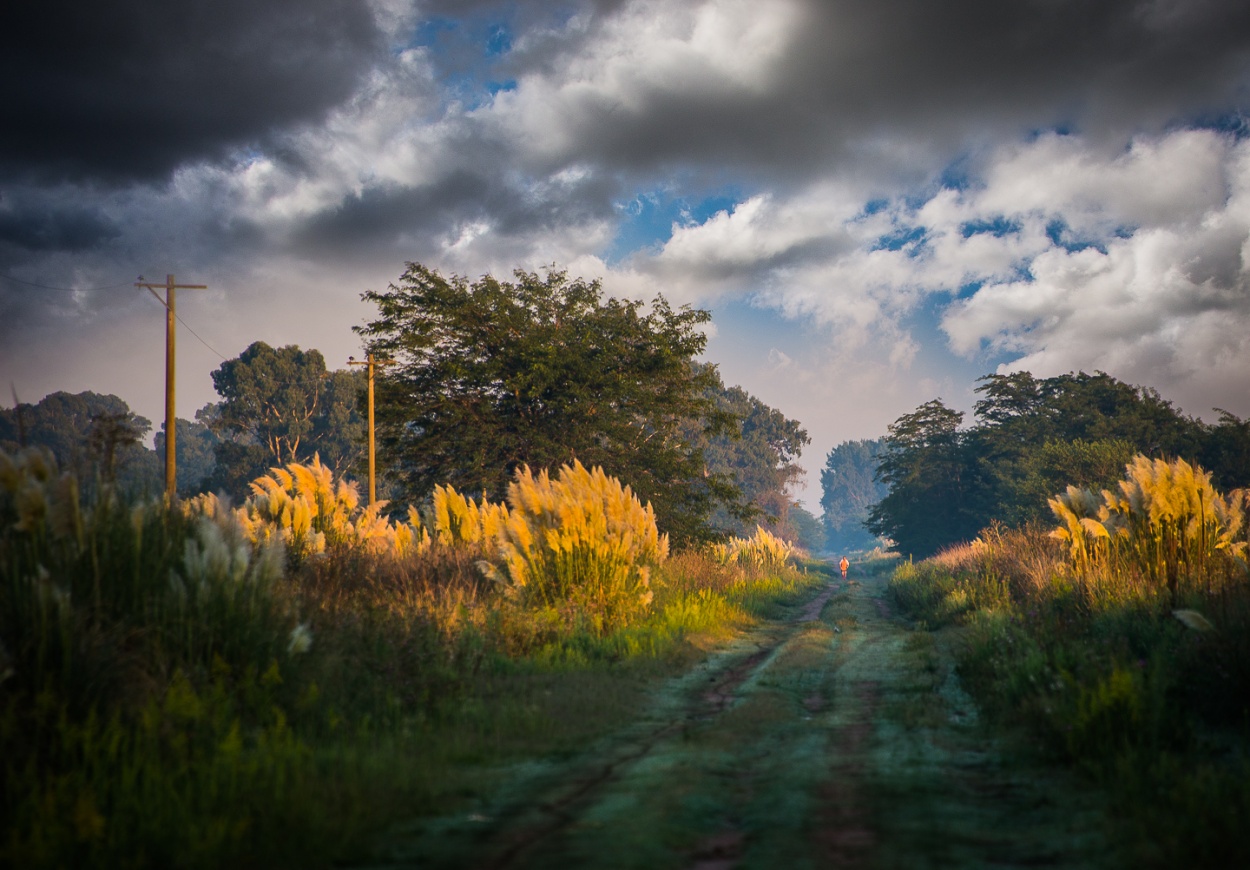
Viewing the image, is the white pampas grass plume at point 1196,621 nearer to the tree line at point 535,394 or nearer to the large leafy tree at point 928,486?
the tree line at point 535,394

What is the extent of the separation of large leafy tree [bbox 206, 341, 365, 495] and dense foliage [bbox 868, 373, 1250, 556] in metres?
35.7

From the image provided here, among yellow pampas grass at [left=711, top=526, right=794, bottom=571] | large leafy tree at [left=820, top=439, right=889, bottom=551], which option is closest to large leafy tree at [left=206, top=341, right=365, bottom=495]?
yellow pampas grass at [left=711, top=526, right=794, bottom=571]

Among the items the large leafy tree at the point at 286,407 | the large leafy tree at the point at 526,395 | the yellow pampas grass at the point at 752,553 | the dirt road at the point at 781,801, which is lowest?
the dirt road at the point at 781,801

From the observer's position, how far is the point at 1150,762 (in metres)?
5.32

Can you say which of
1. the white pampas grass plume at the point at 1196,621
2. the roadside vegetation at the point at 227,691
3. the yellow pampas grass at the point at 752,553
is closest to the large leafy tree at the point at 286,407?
the yellow pampas grass at the point at 752,553

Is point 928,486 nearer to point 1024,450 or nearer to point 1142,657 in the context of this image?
point 1024,450

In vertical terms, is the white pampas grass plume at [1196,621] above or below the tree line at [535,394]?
below

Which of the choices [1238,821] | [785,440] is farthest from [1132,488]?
[785,440]

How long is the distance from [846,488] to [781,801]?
469 feet

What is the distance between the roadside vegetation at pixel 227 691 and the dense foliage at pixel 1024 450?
34.1m

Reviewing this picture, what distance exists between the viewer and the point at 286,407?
5794cm

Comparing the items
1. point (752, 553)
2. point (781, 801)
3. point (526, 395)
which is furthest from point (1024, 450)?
point (781, 801)

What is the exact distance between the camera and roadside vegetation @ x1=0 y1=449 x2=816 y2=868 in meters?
4.24

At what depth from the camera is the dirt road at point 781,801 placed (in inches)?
157
